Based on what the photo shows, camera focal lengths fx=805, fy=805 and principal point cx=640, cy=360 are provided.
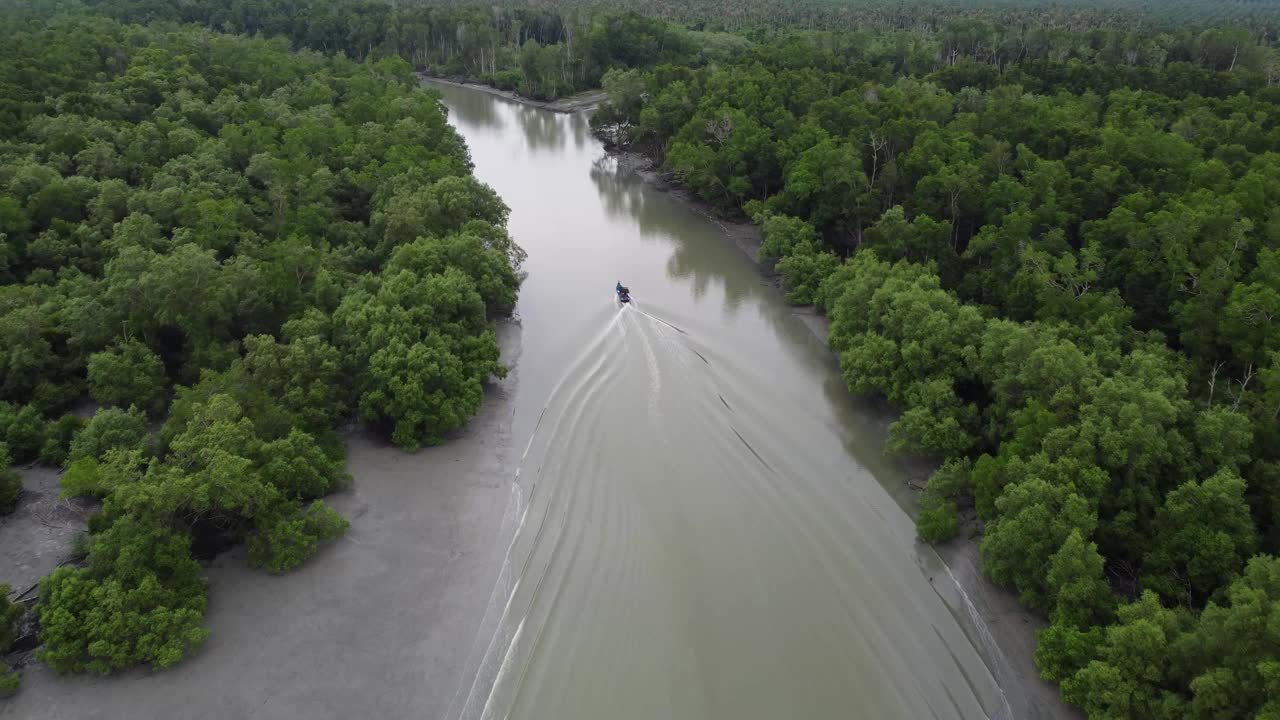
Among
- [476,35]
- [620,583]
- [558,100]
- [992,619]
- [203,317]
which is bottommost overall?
[558,100]

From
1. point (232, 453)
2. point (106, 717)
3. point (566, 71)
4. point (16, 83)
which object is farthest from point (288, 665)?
point (566, 71)

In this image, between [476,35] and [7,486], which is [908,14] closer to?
[476,35]

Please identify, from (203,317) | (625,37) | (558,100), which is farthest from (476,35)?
(203,317)

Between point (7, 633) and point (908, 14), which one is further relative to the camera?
point (908, 14)

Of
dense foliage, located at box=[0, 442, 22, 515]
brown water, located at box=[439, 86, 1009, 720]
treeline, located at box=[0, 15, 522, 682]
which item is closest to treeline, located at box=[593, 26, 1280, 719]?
brown water, located at box=[439, 86, 1009, 720]

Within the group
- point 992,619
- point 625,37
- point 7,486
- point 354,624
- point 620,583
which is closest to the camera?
point 354,624

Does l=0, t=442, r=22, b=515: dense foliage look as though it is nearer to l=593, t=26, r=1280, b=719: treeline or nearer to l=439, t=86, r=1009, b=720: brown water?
l=439, t=86, r=1009, b=720: brown water

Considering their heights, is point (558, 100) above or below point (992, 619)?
below
